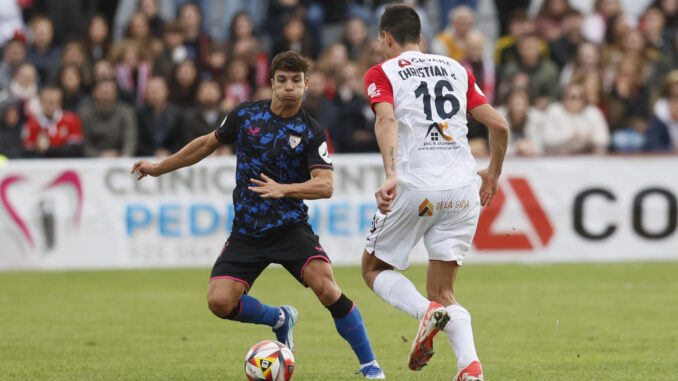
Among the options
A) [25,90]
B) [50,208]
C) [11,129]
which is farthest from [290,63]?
[25,90]

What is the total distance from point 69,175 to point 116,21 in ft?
17.7

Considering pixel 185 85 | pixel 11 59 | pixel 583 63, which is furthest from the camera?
pixel 583 63

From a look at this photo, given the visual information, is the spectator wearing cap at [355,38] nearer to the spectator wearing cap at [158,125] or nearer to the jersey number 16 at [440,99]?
the spectator wearing cap at [158,125]

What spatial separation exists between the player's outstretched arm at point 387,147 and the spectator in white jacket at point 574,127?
34.4 ft

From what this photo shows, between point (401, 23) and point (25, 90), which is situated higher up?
point (401, 23)

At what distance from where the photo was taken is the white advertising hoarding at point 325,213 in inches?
623

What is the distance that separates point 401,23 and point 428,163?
0.85 metres

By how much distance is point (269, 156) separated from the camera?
25.4ft

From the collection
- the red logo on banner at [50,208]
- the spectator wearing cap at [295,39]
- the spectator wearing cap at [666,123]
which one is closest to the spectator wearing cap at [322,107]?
the spectator wearing cap at [295,39]

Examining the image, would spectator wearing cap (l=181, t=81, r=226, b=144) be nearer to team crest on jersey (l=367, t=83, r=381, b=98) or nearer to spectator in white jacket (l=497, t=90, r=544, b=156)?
spectator in white jacket (l=497, t=90, r=544, b=156)

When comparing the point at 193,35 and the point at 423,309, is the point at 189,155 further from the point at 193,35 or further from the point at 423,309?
the point at 193,35

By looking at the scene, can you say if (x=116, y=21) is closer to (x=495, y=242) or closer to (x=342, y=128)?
(x=342, y=128)

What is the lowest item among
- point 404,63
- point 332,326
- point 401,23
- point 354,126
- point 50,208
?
point 50,208

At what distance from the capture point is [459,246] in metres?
7.27
